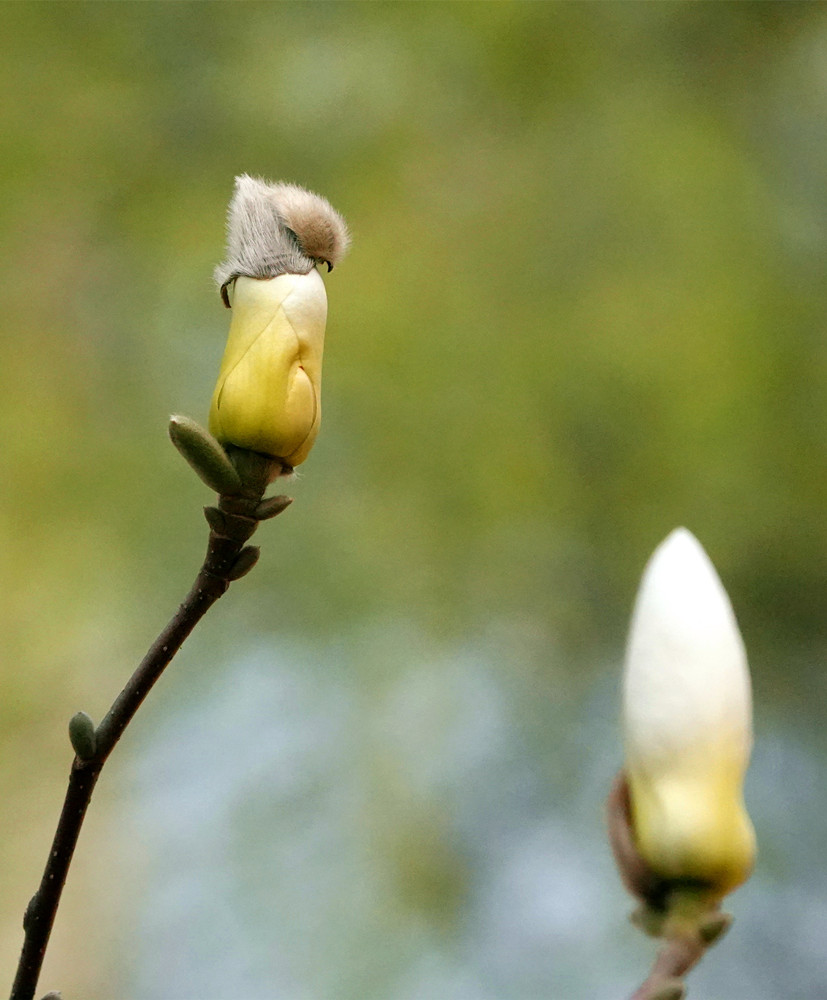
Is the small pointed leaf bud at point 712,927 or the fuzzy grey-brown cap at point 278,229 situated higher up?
the fuzzy grey-brown cap at point 278,229

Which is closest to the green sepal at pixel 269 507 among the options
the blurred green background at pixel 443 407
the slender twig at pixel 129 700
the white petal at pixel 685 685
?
the slender twig at pixel 129 700

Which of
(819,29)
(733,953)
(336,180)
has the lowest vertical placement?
(733,953)

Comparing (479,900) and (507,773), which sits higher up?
(507,773)

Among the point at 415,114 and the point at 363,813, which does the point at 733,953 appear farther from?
the point at 415,114

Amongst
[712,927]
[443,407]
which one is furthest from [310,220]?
[443,407]

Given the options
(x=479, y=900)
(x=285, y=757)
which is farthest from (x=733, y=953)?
(x=285, y=757)

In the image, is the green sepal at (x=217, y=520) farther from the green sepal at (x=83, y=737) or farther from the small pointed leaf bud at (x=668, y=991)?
the small pointed leaf bud at (x=668, y=991)
